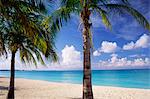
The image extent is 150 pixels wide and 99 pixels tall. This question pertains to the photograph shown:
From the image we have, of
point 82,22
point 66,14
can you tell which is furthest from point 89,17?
point 66,14

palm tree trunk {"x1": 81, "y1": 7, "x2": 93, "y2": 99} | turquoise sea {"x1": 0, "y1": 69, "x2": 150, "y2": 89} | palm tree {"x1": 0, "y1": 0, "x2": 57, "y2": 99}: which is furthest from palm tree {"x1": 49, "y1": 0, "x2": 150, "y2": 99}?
turquoise sea {"x1": 0, "y1": 69, "x2": 150, "y2": 89}

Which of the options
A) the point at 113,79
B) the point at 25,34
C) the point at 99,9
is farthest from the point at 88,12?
the point at 113,79

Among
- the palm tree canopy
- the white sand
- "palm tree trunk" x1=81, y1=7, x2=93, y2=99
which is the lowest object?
the white sand

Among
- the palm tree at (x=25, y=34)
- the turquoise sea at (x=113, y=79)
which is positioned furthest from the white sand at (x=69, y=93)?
the turquoise sea at (x=113, y=79)

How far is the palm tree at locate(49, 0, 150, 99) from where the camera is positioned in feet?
34.2

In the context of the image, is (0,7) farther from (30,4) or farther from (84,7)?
(84,7)

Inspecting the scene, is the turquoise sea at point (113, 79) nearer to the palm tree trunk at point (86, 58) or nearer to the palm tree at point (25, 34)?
the palm tree at point (25, 34)

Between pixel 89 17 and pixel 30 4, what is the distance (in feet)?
10.7

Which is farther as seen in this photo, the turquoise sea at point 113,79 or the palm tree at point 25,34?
the turquoise sea at point 113,79

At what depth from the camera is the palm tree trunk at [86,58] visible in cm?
1041

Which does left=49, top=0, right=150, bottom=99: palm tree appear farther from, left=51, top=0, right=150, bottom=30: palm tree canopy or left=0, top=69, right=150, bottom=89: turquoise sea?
left=0, top=69, right=150, bottom=89: turquoise sea

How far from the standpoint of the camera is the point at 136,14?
10664 mm

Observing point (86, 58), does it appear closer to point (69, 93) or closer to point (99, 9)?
point (99, 9)

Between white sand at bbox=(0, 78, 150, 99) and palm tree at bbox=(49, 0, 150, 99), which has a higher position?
palm tree at bbox=(49, 0, 150, 99)
